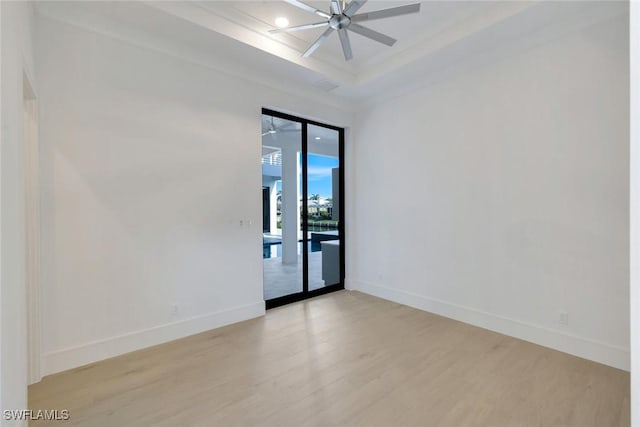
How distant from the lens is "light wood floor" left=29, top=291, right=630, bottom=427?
83.3 inches

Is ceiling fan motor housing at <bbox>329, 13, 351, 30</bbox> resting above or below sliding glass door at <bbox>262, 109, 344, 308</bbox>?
above

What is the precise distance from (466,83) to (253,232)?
3.29m

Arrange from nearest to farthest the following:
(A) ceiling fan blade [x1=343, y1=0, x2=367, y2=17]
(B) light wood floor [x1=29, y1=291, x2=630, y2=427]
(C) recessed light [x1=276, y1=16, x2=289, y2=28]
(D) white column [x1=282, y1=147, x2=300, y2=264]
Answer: (B) light wood floor [x1=29, y1=291, x2=630, y2=427] → (A) ceiling fan blade [x1=343, y1=0, x2=367, y2=17] → (C) recessed light [x1=276, y1=16, x2=289, y2=28] → (D) white column [x1=282, y1=147, x2=300, y2=264]

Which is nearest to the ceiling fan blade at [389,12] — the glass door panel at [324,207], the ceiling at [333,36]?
the ceiling at [333,36]

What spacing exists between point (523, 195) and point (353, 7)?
259 centimetres

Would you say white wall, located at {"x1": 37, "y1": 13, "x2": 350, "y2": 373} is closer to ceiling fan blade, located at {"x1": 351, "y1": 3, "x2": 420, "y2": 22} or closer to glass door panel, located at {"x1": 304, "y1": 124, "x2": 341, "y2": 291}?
glass door panel, located at {"x1": 304, "y1": 124, "x2": 341, "y2": 291}

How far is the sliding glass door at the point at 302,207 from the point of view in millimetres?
4750

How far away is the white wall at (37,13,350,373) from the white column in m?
1.83

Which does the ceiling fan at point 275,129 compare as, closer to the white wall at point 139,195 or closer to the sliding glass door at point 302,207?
the sliding glass door at point 302,207

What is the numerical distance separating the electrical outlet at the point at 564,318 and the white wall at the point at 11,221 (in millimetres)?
4210
